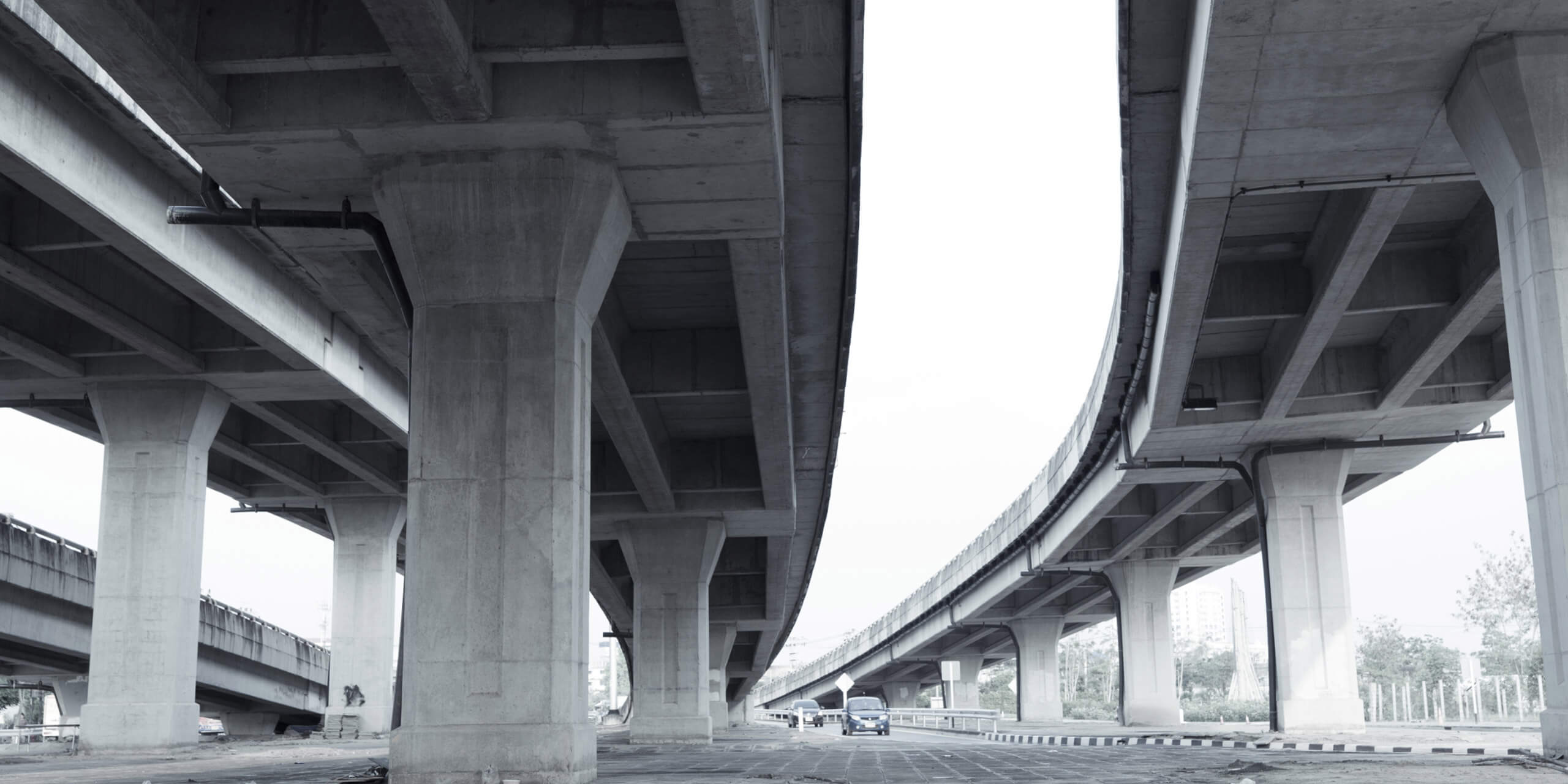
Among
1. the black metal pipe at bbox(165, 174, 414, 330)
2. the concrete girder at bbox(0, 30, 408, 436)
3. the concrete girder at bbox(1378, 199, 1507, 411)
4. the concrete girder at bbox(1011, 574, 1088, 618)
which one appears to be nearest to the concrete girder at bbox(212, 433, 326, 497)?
the concrete girder at bbox(0, 30, 408, 436)

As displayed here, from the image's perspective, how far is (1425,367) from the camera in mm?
27047

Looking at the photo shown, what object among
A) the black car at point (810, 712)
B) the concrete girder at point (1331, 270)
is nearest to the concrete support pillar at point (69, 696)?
the black car at point (810, 712)

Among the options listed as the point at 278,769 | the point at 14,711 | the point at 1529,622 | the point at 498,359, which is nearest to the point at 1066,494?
the point at 278,769

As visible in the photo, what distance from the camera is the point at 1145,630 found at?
54188 mm

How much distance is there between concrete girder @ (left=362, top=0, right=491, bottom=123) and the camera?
Result: 1196cm

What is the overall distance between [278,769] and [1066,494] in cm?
2846

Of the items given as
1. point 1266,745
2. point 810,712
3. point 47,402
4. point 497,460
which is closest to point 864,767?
point 497,460

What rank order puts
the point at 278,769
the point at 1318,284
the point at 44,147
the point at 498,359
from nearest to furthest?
the point at 498,359 → the point at 44,147 → the point at 278,769 → the point at 1318,284

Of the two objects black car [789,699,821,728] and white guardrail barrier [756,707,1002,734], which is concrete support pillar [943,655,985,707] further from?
black car [789,699,821,728]

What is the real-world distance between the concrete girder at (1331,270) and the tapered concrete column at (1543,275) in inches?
174

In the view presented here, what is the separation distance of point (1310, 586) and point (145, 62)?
93.2 feet

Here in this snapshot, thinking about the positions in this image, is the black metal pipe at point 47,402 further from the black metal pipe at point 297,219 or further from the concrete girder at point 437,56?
the concrete girder at point 437,56

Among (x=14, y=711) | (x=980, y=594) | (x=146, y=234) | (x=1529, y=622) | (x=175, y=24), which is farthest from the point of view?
(x=14, y=711)

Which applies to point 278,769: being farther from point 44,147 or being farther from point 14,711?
point 14,711
